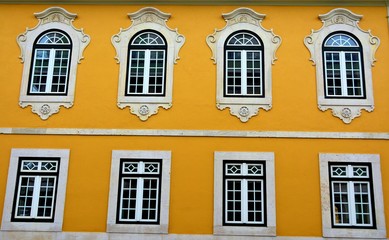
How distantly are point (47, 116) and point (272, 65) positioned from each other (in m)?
6.07

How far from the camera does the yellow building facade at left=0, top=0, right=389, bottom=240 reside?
12422 millimetres

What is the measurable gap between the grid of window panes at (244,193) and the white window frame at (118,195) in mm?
1466

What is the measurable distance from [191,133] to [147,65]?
7.47ft

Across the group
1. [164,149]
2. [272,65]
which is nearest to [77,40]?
[164,149]

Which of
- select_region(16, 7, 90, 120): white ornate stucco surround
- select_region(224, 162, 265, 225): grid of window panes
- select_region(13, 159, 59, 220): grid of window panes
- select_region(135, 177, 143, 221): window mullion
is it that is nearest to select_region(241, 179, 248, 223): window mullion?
select_region(224, 162, 265, 225): grid of window panes

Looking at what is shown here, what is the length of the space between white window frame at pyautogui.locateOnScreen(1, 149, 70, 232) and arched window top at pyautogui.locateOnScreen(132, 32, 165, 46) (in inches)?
139

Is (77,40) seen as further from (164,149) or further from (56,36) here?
(164,149)

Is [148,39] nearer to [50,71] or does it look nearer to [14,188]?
[50,71]

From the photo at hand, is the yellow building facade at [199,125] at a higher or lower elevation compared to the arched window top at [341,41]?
lower

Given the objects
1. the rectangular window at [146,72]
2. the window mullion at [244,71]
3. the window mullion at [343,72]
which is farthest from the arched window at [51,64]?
the window mullion at [343,72]

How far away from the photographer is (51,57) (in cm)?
1382

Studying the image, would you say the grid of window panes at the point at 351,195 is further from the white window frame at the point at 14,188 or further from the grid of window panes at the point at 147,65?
the white window frame at the point at 14,188

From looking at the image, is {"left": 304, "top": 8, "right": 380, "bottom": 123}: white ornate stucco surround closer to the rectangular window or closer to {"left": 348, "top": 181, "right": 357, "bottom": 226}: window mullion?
{"left": 348, "top": 181, "right": 357, "bottom": 226}: window mullion

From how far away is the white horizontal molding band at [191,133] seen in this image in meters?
12.9
